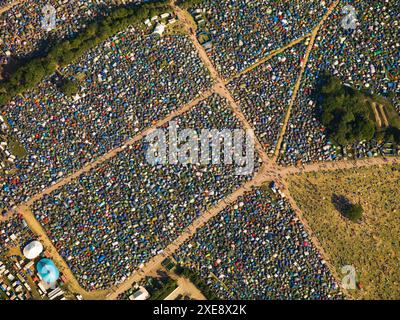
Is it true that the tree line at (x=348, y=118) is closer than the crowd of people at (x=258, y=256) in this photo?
No

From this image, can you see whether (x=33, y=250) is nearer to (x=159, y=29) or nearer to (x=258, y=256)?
(x=258, y=256)

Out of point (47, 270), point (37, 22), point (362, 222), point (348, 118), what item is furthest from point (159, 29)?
point (362, 222)

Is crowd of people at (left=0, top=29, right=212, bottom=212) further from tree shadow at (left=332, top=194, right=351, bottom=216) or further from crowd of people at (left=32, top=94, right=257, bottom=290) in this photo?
tree shadow at (left=332, top=194, right=351, bottom=216)

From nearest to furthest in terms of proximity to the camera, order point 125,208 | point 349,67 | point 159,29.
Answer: point 125,208 → point 159,29 → point 349,67

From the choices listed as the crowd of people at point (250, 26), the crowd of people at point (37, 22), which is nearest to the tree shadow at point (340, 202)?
the crowd of people at point (250, 26)

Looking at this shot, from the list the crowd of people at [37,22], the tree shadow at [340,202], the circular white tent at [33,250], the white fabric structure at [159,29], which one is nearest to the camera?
the circular white tent at [33,250]

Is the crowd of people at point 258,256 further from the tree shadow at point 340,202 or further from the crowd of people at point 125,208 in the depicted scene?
the tree shadow at point 340,202
